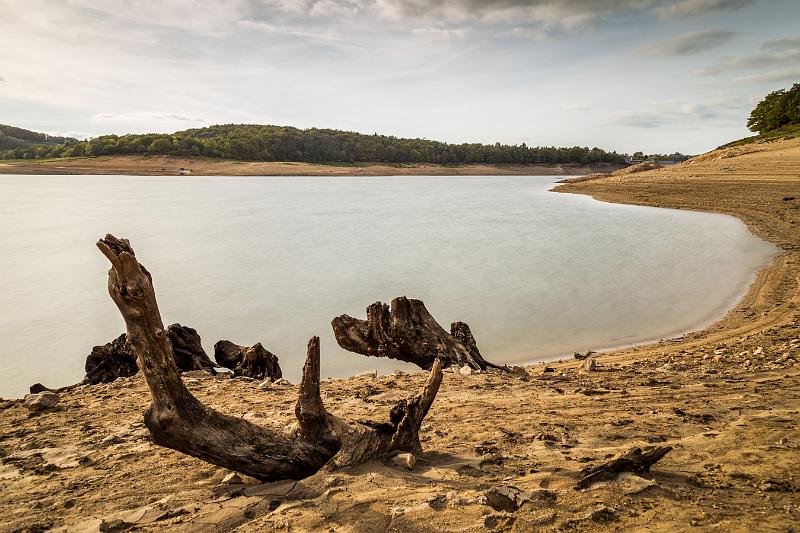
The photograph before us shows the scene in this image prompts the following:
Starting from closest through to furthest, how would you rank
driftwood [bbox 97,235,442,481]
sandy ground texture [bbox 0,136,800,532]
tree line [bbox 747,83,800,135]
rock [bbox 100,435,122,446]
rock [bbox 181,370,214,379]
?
1. sandy ground texture [bbox 0,136,800,532]
2. driftwood [bbox 97,235,442,481]
3. rock [bbox 100,435,122,446]
4. rock [bbox 181,370,214,379]
5. tree line [bbox 747,83,800,135]

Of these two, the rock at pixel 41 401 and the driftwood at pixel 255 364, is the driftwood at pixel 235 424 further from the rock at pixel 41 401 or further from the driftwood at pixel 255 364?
the driftwood at pixel 255 364

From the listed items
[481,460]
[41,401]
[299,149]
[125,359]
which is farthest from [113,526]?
[299,149]

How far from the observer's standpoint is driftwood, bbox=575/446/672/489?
2.99 m

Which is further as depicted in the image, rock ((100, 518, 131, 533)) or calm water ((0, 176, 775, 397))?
calm water ((0, 176, 775, 397))

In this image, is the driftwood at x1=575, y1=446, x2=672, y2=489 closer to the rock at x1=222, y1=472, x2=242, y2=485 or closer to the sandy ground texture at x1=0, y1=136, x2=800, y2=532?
the sandy ground texture at x1=0, y1=136, x2=800, y2=532

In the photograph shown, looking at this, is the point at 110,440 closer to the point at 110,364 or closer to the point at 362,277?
the point at 110,364

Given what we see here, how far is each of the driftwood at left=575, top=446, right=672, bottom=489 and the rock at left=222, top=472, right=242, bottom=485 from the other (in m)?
2.13

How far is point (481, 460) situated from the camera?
346 centimetres

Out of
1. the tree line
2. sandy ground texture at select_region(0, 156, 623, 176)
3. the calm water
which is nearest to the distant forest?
sandy ground texture at select_region(0, 156, 623, 176)

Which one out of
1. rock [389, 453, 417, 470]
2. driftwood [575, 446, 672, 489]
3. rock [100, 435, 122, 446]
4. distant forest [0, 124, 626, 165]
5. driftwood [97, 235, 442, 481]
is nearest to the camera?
driftwood [97, 235, 442, 481]

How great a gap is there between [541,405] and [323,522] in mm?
2576

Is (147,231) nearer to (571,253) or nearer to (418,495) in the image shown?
(571,253)

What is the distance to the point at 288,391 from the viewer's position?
18.1 feet

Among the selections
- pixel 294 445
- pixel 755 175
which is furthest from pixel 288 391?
pixel 755 175
